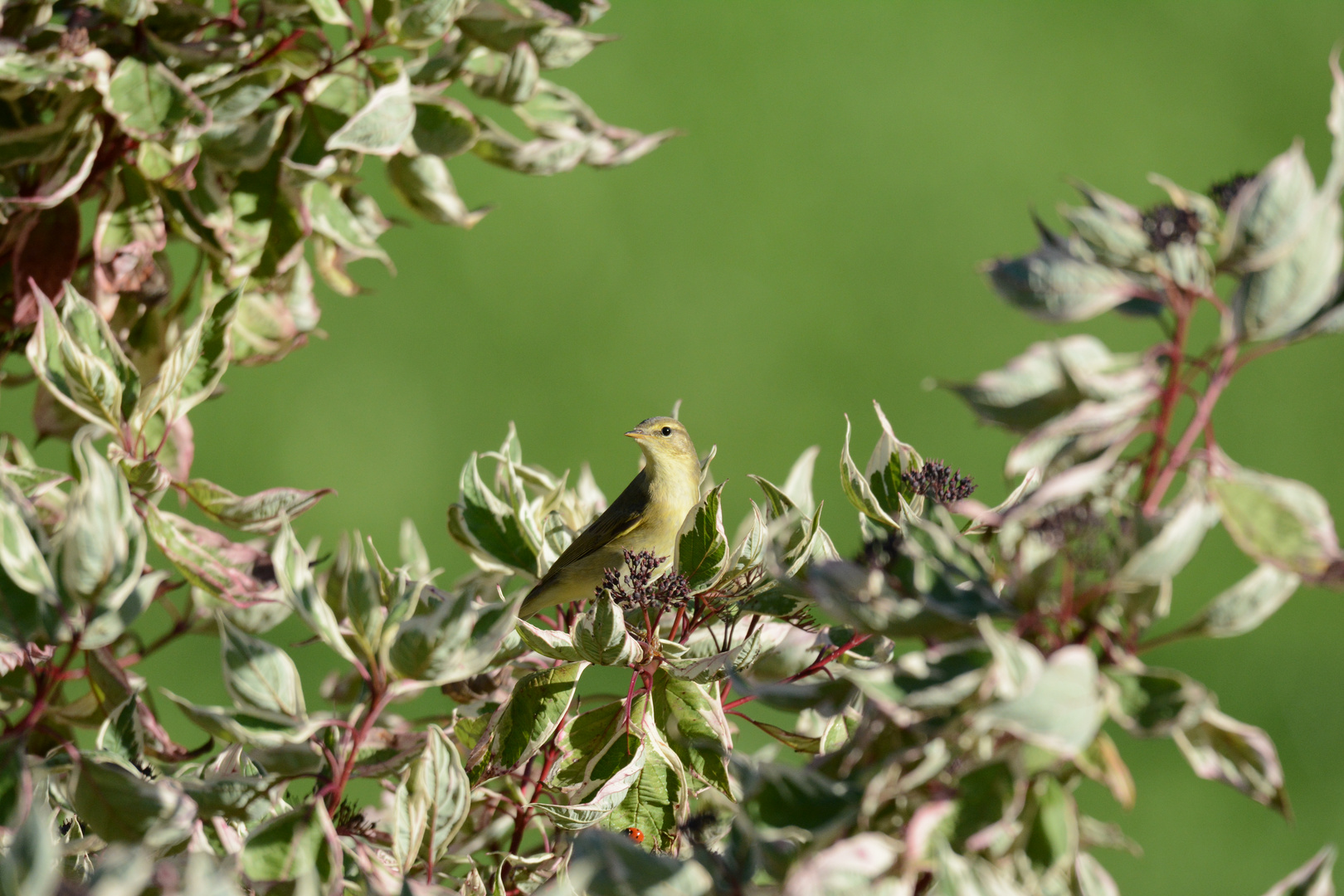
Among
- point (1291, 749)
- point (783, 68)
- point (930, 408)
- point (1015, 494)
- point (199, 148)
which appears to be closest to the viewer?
point (1015, 494)

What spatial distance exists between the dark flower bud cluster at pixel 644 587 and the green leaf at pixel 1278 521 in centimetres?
36

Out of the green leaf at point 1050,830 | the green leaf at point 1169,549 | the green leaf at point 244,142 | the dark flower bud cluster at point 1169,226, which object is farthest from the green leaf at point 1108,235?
the green leaf at point 244,142

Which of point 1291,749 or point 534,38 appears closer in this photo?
point 534,38

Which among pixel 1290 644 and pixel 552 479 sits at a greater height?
pixel 552 479

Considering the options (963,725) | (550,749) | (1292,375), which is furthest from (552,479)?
(1292,375)

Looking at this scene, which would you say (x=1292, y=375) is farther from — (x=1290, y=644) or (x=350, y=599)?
(x=350, y=599)

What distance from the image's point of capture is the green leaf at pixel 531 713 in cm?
73

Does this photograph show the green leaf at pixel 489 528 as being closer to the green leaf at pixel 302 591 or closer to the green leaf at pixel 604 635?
the green leaf at pixel 604 635

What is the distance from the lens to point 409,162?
3.31ft

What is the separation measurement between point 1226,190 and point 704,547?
36 cm

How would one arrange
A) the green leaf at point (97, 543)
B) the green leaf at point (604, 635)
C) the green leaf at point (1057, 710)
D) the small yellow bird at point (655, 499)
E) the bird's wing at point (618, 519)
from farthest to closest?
the small yellow bird at point (655, 499), the bird's wing at point (618, 519), the green leaf at point (604, 635), the green leaf at point (97, 543), the green leaf at point (1057, 710)

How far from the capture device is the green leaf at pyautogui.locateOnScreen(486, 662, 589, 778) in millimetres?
726

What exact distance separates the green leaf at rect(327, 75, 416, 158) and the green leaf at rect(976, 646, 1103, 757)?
645 millimetres

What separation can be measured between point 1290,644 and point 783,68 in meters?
2.31
